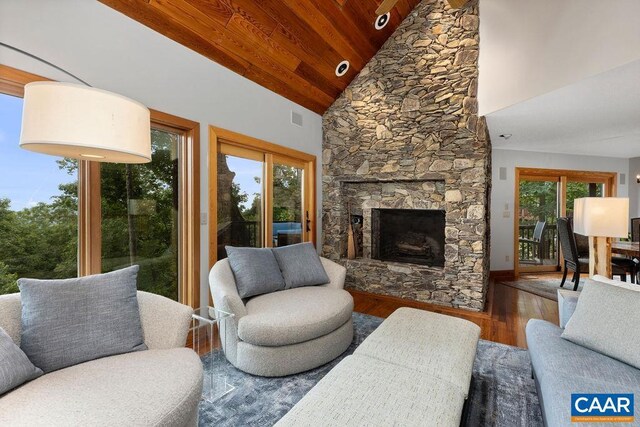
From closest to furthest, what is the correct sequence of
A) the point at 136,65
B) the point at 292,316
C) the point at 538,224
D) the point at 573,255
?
the point at 292,316 → the point at 136,65 → the point at 573,255 → the point at 538,224

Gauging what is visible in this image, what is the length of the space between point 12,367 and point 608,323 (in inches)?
112

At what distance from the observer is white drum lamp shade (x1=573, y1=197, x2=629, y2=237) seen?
7.38 ft

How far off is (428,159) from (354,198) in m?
1.28

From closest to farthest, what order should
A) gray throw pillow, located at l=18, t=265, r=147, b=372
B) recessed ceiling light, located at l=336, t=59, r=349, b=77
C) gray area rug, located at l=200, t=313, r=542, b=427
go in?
1. gray throw pillow, located at l=18, t=265, r=147, b=372
2. gray area rug, located at l=200, t=313, r=542, b=427
3. recessed ceiling light, located at l=336, t=59, r=349, b=77

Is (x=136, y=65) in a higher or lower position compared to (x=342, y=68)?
lower

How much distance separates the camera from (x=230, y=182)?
10.9ft

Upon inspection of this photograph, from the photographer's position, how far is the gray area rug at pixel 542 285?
14.2 ft

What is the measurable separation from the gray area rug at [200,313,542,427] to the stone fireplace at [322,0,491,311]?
55.3 inches

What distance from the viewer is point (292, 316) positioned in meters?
2.14

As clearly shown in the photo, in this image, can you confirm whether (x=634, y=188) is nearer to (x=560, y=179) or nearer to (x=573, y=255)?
(x=560, y=179)

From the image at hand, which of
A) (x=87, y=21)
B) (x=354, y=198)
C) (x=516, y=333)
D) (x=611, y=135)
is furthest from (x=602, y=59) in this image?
(x=87, y=21)

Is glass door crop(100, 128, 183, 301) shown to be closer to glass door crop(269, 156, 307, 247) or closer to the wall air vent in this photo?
glass door crop(269, 156, 307, 247)

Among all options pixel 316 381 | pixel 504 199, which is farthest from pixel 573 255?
pixel 316 381

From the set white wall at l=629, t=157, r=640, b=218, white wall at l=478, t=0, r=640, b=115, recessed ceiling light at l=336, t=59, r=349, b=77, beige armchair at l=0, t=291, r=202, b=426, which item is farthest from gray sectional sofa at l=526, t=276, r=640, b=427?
white wall at l=629, t=157, r=640, b=218
